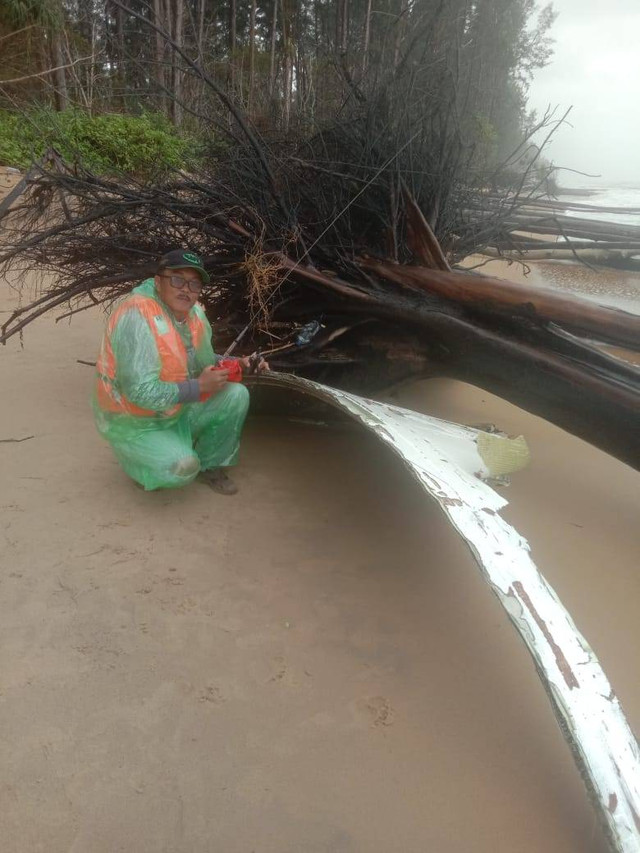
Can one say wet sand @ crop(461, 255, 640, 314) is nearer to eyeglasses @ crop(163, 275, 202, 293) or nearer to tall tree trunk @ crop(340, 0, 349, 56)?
tall tree trunk @ crop(340, 0, 349, 56)

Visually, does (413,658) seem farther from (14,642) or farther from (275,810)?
(14,642)

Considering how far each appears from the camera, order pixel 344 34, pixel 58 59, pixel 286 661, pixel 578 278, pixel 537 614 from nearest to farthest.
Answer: pixel 537 614 → pixel 286 661 → pixel 344 34 → pixel 578 278 → pixel 58 59

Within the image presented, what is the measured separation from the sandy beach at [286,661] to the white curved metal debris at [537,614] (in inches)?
11.6

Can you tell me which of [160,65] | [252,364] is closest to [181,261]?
[252,364]

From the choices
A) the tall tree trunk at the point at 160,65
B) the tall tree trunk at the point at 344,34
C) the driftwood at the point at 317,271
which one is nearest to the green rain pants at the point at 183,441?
the driftwood at the point at 317,271

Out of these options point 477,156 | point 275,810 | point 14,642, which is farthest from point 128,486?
point 477,156

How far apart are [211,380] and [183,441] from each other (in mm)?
443

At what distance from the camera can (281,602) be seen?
8.71 feet

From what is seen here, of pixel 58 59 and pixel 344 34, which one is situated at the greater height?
pixel 344 34

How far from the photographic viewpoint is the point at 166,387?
325 cm

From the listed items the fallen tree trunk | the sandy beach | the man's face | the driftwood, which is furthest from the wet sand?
the man's face

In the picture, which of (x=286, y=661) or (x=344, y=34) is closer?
(x=286, y=661)

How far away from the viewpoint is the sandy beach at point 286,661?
1.80 m

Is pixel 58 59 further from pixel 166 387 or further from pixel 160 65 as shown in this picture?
pixel 166 387
